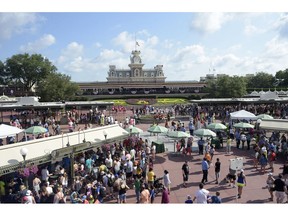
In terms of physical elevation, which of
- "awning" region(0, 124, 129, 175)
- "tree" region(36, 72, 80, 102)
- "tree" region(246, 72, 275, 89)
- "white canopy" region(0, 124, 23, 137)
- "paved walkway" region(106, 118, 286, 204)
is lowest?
"paved walkway" region(106, 118, 286, 204)

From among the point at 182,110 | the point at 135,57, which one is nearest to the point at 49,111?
the point at 182,110

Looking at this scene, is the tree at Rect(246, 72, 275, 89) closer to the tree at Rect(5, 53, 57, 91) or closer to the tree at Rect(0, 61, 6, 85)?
the tree at Rect(5, 53, 57, 91)

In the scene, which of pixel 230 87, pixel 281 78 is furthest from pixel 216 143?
pixel 281 78

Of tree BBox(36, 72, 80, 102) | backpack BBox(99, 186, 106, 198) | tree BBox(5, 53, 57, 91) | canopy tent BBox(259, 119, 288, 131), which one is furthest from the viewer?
tree BBox(5, 53, 57, 91)

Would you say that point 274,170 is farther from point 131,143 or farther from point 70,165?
point 70,165

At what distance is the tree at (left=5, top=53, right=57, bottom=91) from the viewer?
241ft

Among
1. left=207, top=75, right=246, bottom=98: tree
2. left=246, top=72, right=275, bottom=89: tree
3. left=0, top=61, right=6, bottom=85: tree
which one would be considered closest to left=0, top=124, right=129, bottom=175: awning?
left=207, top=75, right=246, bottom=98: tree

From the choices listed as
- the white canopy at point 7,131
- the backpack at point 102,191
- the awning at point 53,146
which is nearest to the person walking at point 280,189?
the backpack at point 102,191

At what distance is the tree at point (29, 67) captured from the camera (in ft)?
241

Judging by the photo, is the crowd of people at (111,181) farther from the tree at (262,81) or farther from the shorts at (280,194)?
the tree at (262,81)

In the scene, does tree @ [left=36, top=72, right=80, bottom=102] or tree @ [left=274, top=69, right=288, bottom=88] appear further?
tree @ [left=274, top=69, right=288, bottom=88]

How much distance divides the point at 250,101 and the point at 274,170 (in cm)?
2267

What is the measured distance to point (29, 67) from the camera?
7312 centimetres

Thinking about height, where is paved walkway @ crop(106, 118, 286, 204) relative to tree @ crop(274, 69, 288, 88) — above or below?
below
